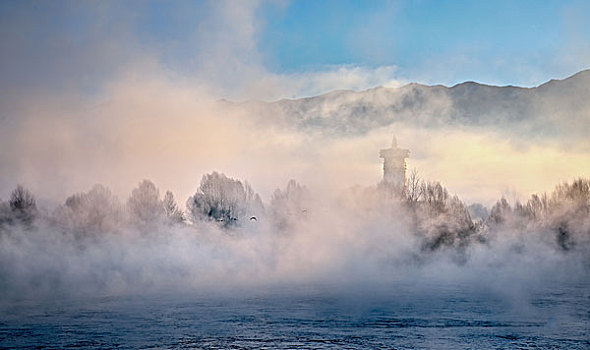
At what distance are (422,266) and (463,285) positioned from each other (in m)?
22.3

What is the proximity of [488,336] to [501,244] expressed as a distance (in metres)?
69.3

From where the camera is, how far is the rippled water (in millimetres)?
30031

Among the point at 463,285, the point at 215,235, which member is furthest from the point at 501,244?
the point at 215,235

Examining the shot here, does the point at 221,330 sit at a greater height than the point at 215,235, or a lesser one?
lesser

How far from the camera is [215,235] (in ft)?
307

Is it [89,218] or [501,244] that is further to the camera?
[501,244]

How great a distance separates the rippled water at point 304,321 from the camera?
3003cm

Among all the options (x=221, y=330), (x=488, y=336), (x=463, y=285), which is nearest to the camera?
(x=488, y=336)

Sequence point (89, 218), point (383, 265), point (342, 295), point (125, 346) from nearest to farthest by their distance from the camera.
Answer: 1. point (125, 346)
2. point (342, 295)
3. point (89, 218)
4. point (383, 265)

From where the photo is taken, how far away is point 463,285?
70438mm

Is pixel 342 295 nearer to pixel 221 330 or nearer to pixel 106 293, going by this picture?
pixel 106 293

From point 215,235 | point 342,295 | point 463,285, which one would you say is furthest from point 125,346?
point 215,235

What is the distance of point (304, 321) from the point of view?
38125 millimetres

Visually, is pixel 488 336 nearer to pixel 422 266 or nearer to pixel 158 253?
pixel 158 253
